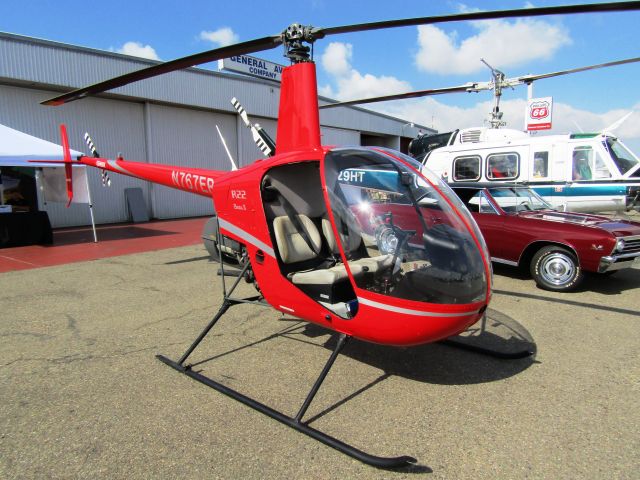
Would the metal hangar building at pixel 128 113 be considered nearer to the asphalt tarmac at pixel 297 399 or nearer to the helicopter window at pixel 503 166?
the asphalt tarmac at pixel 297 399

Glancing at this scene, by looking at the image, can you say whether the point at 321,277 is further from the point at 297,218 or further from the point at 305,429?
the point at 305,429

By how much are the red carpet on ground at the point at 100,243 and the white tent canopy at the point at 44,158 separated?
1109 mm

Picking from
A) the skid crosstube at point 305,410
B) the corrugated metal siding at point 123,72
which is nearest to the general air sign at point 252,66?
the corrugated metal siding at point 123,72

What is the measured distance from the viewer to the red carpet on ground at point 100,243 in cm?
890

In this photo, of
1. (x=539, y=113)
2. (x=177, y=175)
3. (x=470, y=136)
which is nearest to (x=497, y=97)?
(x=470, y=136)

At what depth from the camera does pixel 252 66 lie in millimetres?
17359

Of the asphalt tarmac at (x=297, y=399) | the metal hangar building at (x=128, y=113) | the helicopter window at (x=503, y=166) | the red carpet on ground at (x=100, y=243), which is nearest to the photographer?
the asphalt tarmac at (x=297, y=399)

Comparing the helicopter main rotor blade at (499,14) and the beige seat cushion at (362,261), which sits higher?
the helicopter main rotor blade at (499,14)

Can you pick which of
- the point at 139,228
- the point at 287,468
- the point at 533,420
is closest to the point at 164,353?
the point at 287,468

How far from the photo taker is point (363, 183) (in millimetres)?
3266

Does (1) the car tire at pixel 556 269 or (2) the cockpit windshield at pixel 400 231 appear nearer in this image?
(2) the cockpit windshield at pixel 400 231

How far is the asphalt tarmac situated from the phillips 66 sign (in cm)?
1573

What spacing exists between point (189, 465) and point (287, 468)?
1.91 feet

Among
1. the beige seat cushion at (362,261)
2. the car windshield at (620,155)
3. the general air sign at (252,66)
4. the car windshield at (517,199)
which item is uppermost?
the general air sign at (252,66)
